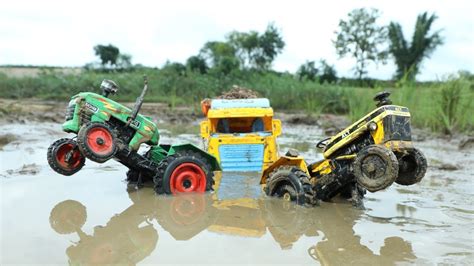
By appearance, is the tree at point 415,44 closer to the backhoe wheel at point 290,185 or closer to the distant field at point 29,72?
the distant field at point 29,72

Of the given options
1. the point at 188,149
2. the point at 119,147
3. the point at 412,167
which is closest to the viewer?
the point at 412,167

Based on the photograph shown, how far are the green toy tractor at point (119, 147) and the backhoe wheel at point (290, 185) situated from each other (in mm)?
892

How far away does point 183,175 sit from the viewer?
21.1 feet

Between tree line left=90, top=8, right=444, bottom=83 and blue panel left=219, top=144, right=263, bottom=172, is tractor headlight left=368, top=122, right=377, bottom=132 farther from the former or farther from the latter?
tree line left=90, top=8, right=444, bottom=83

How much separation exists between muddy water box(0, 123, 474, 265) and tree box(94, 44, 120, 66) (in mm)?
43348

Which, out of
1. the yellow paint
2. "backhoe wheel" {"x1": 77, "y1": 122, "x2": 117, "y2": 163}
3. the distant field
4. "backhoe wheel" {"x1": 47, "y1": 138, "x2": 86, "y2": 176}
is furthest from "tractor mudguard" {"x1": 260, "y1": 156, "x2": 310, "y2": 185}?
the distant field

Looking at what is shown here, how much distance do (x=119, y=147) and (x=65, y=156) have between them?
75 centimetres

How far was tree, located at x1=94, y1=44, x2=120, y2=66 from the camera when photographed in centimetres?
4919

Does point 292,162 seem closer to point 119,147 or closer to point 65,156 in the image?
point 119,147

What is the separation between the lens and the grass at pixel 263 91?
1478 cm

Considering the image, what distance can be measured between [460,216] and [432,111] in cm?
933

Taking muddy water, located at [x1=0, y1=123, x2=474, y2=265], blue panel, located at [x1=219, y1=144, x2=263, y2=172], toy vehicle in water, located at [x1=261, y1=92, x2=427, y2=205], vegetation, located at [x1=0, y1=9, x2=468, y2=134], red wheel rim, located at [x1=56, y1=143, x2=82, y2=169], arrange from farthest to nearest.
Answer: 1. vegetation, located at [x1=0, y1=9, x2=468, y2=134]
2. blue panel, located at [x1=219, y1=144, x2=263, y2=172]
3. red wheel rim, located at [x1=56, y1=143, x2=82, y2=169]
4. toy vehicle in water, located at [x1=261, y1=92, x2=427, y2=205]
5. muddy water, located at [x1=0, y1=123, x2=474, y2=265]

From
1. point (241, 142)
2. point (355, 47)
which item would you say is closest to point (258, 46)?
point (355, 47)

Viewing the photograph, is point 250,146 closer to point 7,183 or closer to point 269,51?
point 7,183
